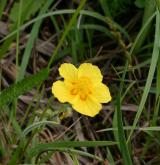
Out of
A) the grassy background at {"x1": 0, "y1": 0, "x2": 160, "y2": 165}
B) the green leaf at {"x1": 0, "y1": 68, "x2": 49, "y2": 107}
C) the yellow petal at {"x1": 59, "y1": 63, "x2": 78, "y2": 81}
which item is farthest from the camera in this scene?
the grassy background at {"x1": 0, "y1": 0, "x2": 160, "y2": 165}

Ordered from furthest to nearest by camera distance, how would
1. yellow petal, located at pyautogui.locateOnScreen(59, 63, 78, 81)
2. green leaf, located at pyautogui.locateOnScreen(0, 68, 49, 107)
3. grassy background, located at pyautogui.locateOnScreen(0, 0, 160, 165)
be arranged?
grassy background, located at pyautogui.locateOnScreen(0, 0, 160, 165) → yellow petal, located at pyautogui.locateOnScreen(59, 63, 78, 81) → green leaf, located at pyautogui.locateOnScreen(0, 68, 49, 107)

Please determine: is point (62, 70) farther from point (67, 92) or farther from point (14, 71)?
point (14, 71)

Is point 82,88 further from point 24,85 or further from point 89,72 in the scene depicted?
point 24,85

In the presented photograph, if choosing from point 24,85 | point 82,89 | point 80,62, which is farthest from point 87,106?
point 80,62

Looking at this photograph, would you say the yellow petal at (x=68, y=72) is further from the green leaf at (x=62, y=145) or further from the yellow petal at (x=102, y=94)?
the green leaf at (x=62, y=145)

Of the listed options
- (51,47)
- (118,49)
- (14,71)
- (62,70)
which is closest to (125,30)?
(118,49)

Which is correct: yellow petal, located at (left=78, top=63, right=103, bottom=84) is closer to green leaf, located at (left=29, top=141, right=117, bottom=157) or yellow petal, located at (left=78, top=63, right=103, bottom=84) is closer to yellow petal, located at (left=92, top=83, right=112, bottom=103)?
yellow petal, located at (left=92, top=83, right=112, bottom=103)

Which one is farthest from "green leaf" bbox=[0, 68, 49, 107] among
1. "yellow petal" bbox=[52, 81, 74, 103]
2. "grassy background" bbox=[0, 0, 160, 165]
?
"grassy background" bbox=[0, 0, 160, 165]
